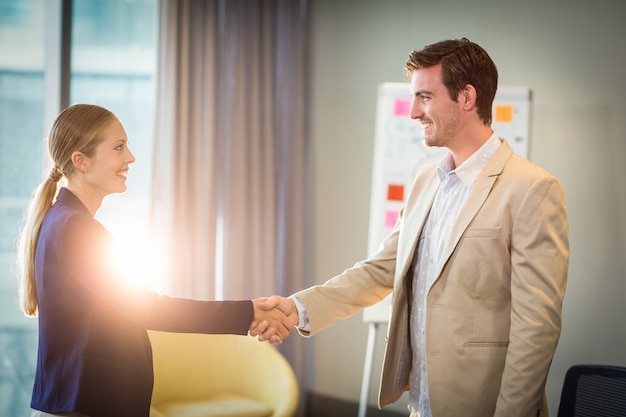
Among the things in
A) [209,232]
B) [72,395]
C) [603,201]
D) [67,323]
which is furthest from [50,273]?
[603,201]

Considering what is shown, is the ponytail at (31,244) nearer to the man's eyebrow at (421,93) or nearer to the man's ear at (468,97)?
the man's eyebrow at (421,93)

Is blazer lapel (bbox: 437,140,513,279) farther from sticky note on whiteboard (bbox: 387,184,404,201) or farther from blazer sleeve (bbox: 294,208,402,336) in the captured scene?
sticky note on whiteboard (bbox: 387,184,404,201)

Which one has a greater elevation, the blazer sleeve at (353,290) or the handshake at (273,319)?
the blazer sleeve at (353,290)

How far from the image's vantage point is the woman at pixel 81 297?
1963 millimetres

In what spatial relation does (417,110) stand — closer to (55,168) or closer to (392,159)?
(55,168)

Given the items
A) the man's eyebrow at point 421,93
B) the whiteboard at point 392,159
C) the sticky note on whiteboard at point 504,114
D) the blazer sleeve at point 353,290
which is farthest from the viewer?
the whiteboard at point 392,159

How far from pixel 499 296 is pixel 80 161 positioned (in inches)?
52.4

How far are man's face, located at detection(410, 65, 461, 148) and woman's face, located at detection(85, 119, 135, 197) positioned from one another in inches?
37.8

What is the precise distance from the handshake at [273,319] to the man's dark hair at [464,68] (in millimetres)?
993

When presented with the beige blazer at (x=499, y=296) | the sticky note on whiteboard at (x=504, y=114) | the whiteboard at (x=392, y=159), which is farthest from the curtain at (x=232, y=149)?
the beige blazer at (x=499, y=296)

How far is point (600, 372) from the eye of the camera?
2.15 m

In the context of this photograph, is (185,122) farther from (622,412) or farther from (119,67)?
(622,412)

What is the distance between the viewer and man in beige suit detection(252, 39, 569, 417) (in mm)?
2020

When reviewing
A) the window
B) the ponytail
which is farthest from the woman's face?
the window
